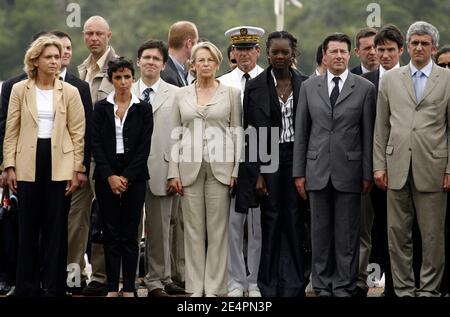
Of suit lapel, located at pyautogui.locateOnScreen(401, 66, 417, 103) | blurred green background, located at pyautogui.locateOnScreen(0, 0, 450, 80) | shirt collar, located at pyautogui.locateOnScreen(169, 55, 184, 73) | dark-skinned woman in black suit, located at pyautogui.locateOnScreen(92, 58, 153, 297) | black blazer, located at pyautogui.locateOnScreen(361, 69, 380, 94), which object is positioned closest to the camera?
suit lapel, located at pyautogui.locateOnScreen(401, 66, 417, 103)

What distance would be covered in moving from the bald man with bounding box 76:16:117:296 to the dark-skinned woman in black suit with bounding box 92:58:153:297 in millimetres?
378

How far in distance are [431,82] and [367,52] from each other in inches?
86.6

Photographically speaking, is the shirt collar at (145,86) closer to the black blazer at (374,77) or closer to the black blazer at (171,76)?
the black blazer at (171,76)

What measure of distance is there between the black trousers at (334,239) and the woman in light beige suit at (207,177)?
86 centimetres

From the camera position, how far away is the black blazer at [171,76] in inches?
526

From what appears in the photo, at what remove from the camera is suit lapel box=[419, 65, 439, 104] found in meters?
11.4

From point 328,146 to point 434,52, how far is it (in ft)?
4.76

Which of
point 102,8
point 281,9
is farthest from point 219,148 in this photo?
point 102,8

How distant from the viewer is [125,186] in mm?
11664

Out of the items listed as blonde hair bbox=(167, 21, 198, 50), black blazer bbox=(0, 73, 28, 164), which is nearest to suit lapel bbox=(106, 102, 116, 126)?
black blazer bbox=(0, 73, 28, 164)

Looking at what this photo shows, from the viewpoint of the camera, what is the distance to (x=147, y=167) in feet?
39.3

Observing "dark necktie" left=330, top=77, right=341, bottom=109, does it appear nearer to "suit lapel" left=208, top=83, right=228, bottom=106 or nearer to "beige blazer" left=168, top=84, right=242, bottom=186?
"beige blazer" left=168, top=84, right=242, bottom=186

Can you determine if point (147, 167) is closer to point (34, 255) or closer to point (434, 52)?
point (34, 255)
